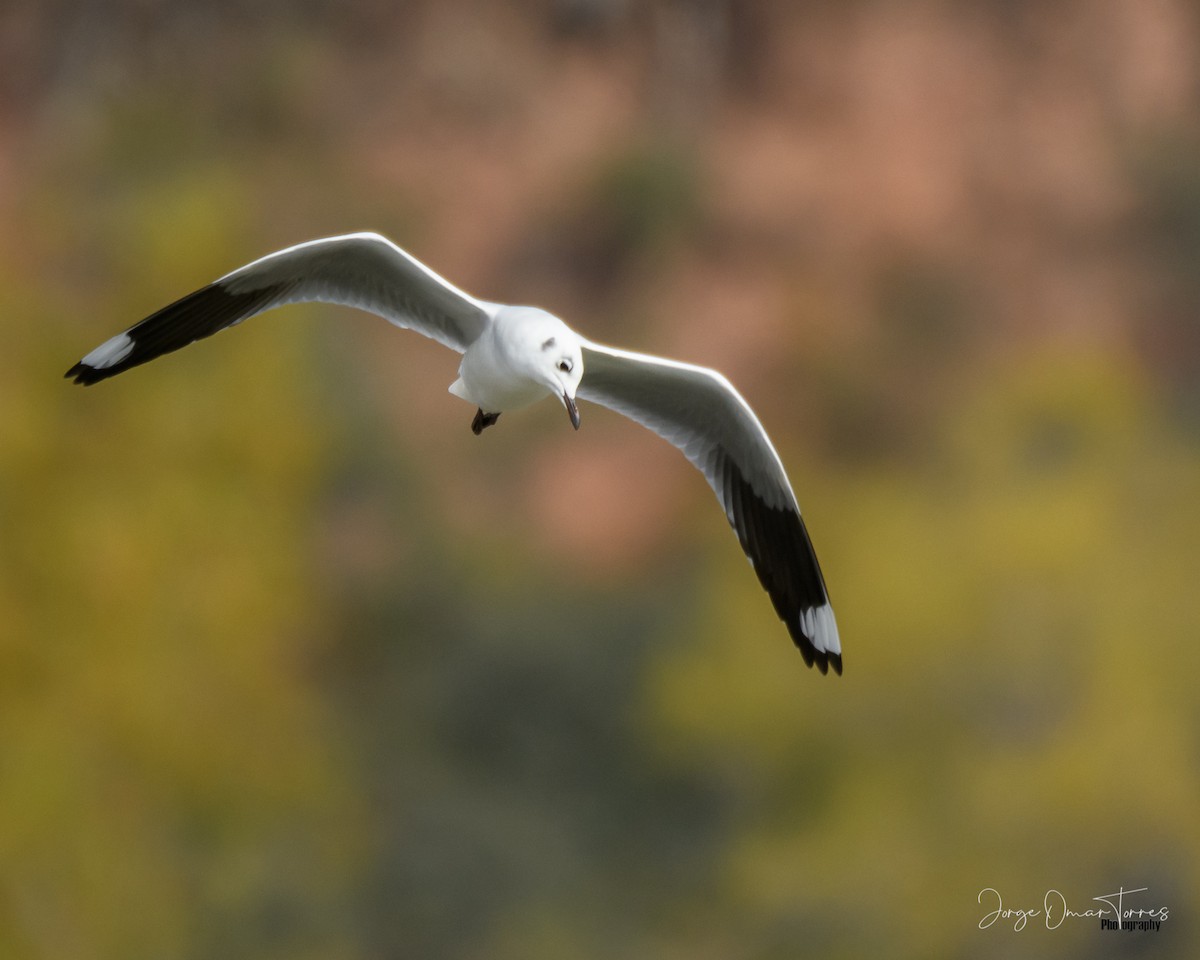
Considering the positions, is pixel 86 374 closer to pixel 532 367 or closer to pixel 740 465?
pixel 532 367

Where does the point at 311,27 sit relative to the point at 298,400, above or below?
above

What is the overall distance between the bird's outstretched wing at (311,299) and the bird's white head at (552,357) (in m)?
0.40

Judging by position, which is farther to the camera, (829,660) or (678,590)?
(678,590)

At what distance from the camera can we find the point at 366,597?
66.5 feet

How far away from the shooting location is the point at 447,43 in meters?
25.5

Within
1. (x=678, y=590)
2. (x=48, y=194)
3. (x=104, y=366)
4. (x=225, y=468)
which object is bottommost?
(x=104, y=366)

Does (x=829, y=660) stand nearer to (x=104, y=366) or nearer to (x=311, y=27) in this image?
(x=104, y=366)

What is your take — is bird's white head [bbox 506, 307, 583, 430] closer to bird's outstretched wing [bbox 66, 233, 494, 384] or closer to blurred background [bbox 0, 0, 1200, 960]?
bird's outstretched wing [bbox 66, 233, 494, 384]

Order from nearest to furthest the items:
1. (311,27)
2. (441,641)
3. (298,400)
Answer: (298,400) → (441,641) → (311,27)

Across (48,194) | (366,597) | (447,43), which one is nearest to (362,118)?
(447,43)

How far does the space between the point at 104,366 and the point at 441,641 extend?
44.8ft

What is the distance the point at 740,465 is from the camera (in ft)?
20.5

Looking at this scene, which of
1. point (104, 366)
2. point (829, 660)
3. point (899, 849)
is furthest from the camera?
point (899, 849)
